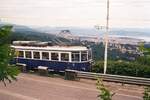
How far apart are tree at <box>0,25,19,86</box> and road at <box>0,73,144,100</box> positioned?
14.9 meters

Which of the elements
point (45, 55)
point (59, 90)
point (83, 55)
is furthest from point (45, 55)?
point (59, 90)

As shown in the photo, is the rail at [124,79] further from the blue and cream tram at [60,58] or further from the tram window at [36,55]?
the tram window at [36,55]

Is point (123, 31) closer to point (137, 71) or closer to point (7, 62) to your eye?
point (137, 71)

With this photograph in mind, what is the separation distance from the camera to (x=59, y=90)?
2244cm

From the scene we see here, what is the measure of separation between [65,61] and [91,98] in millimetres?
8453

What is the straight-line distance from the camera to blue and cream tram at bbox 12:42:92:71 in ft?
92.4

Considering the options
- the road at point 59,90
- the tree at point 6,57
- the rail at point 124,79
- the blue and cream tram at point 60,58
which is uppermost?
the tree at point 6,57

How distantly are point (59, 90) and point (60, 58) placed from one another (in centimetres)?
637

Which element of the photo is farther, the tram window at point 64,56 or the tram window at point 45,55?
the tram window at point 45,55

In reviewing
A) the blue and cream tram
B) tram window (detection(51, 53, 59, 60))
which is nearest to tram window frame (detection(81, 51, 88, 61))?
the blue and cream tram

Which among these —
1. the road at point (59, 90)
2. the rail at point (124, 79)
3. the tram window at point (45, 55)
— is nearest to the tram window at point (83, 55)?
the tram window at point (45, 55)

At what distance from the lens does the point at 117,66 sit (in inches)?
1040

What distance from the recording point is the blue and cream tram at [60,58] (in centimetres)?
2816

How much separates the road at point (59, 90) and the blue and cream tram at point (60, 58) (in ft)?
7.79
